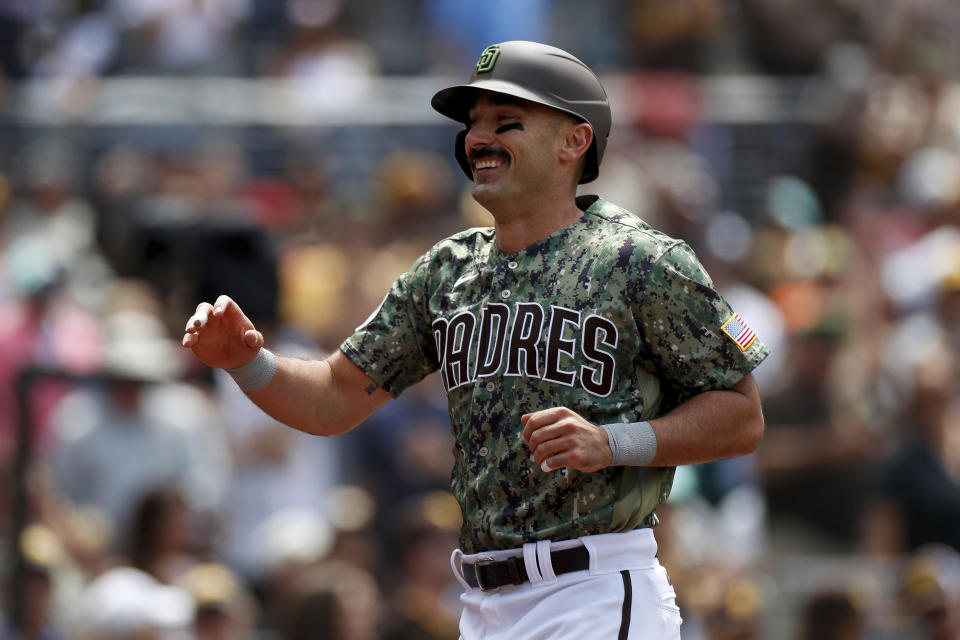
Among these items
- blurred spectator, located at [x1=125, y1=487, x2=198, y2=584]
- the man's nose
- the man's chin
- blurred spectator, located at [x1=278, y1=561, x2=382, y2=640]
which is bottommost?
blurred spectator, located at [x1=278, y1=561, x2=382, y2=640]

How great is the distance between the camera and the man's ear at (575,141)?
4035mm

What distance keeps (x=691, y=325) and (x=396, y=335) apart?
88cm

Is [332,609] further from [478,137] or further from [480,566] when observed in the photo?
[478,137]

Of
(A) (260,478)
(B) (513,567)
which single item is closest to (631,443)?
(B) (513,567)

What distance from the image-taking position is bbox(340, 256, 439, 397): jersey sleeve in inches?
169

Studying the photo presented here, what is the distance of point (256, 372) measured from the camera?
409 cm

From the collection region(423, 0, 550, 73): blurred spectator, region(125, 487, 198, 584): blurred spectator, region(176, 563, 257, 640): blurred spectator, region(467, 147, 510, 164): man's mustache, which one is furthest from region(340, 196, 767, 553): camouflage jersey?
region(423, 0, 550, 73): blurred spectator

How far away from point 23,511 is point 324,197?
4408 mm

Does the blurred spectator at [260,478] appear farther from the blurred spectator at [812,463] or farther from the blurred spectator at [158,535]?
the blurred spectator at [812,463]

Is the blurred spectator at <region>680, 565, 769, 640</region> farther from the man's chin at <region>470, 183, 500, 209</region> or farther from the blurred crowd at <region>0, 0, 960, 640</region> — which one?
the man's chin at <region>470, 183, 500, 209</region>

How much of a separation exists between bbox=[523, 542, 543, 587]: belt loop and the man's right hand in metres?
0.86

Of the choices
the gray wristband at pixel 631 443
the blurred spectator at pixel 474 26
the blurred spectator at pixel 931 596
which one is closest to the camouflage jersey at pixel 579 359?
the gray wristband at pixel 631 443

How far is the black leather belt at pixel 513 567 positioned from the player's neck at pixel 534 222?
2.63ft

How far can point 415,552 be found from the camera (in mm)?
7852
